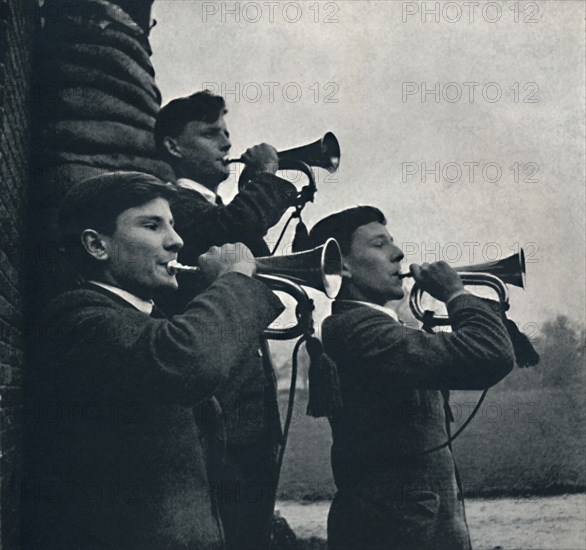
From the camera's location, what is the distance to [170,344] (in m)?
3.85

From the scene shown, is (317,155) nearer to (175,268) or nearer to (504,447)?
(175,268)

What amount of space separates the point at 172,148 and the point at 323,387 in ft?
4.63

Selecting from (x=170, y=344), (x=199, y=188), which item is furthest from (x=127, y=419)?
(x=199, y=188)

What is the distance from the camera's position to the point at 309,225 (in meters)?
4.50

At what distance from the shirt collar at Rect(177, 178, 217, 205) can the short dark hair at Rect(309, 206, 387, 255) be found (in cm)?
53

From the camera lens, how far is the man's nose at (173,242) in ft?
13.6

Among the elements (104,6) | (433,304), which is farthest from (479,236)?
(104,6)

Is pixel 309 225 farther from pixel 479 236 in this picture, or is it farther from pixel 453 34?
pixel 453 34

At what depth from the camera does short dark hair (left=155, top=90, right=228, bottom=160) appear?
446cm

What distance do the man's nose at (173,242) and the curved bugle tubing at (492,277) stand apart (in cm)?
118

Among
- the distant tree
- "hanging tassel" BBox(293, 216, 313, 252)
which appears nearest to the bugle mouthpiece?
"hanging tassel" BBox(293, 216, 313, 252)

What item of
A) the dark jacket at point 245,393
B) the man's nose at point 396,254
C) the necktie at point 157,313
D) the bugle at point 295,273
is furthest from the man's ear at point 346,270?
the necktie at point 157,313

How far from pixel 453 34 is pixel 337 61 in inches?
27.4

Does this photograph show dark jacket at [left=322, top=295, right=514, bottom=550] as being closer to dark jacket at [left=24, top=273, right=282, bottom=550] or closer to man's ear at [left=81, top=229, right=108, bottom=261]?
dark jacket at [left=24, top=273, right=282, bottom=550]
